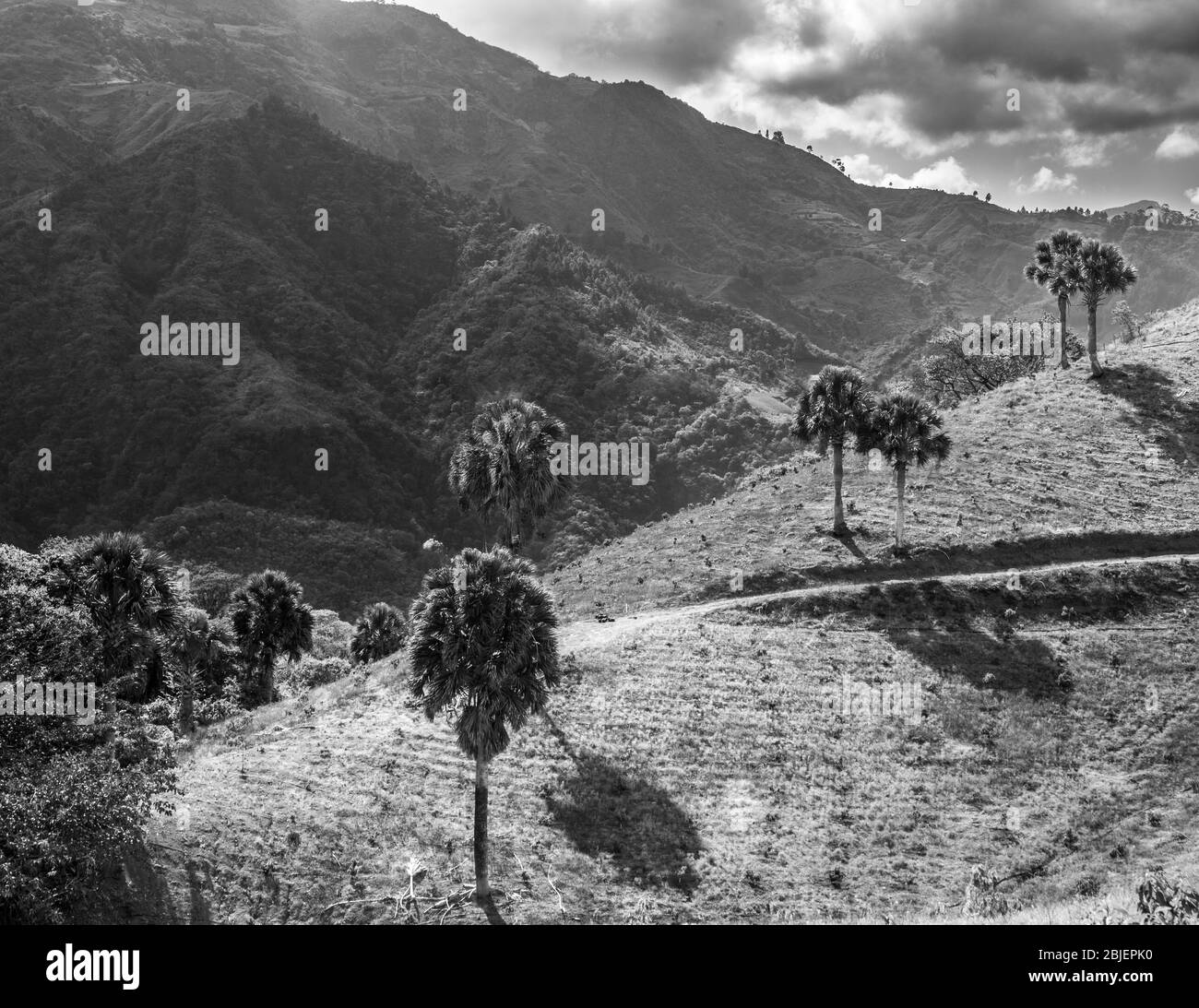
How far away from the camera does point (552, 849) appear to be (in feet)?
96.7

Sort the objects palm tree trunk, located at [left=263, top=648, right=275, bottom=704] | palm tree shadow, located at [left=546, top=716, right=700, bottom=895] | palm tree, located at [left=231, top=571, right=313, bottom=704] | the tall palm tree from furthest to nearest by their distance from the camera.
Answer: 1. palm tree trunk, located at [left=263, top=648, right=275, bottom=704]
2. palm tree, located at [left=231, top=571, right=313, bottom=704]
3. the tall palm tree
4. palm tree shadow, located at [left=546, top=716, right=700, bottom=895]

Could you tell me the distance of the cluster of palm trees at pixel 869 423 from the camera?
48.1 meters

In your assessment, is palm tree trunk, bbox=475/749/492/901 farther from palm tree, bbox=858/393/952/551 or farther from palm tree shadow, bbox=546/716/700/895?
palm tree, bbox=858/393/952/551

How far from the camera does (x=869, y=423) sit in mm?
49156

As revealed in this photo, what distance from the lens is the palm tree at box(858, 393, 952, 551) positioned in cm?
4794

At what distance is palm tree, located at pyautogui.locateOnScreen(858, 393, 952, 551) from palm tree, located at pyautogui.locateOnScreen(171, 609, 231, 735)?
3530cm

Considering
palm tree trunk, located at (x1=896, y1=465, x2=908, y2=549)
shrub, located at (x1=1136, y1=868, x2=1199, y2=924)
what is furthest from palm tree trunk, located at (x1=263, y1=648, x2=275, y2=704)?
shrub, located at (x1=1136, y1=868, x2=1199, y2=924)

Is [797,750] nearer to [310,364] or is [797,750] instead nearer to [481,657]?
[481,657]

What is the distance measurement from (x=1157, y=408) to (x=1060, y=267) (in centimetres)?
1235

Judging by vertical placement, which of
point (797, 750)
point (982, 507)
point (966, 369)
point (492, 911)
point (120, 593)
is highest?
point (966, 369)

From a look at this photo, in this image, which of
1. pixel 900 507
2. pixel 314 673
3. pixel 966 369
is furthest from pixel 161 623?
pixel 966 369

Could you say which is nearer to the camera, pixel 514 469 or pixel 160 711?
pixel 160 711

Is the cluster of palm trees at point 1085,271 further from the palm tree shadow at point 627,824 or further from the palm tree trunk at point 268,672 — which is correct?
the palm tree trunk at point 268,672
